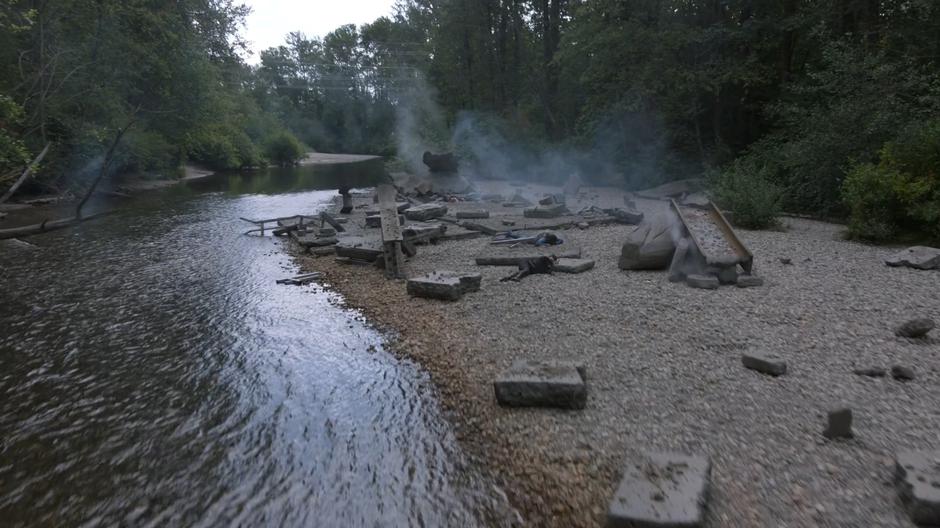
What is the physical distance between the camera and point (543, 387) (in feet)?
17.1

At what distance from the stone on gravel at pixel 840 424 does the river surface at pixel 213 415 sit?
8.57ft

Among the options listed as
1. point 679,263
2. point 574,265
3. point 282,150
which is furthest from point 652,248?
point 282,150

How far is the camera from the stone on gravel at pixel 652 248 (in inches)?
377

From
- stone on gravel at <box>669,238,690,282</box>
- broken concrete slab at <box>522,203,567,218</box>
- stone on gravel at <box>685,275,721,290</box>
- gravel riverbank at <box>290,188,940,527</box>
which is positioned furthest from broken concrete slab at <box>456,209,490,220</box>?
stone on gravel at <box>685,275,721,290</box>

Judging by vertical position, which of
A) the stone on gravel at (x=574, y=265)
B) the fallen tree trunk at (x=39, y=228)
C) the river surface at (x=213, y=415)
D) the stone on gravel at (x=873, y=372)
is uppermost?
the stone on gravel at (x=873, y=372)

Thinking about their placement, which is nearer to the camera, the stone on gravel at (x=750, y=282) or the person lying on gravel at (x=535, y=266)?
the stone on gravel at (x=750, y=282)

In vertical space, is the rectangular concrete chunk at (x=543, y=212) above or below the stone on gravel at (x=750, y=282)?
below

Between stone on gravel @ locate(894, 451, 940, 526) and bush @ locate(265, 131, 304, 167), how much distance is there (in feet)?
199

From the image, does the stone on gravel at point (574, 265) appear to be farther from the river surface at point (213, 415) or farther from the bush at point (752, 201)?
the bush at point (752, 201)

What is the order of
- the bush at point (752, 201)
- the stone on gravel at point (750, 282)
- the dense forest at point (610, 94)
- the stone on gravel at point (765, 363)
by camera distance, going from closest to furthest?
1. the stone on gravel at point (765, 363)
2. the stone on gravel at point (750, 282)
3. the dense forest at point (610, 94)
4. the bush at point (752, 201)

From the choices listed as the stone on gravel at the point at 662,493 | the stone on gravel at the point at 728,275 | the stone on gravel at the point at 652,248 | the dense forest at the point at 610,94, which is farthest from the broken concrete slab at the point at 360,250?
the stone on gravel at the point at 662,493

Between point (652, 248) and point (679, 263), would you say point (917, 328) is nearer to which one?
point (679, 263)

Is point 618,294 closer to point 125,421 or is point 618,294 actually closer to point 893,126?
point 125,421

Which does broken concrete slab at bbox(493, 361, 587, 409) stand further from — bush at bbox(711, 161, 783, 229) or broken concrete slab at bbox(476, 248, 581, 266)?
bush at bbox(711, 161, 783, 229)
